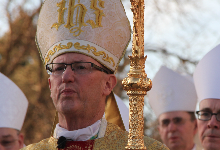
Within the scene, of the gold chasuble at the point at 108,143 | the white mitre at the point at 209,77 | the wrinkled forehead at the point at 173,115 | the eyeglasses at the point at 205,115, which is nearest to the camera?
the gold chasuble at the point at 108,143

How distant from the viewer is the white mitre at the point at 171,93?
8.30 m

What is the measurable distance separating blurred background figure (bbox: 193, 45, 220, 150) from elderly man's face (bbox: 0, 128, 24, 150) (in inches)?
87.3

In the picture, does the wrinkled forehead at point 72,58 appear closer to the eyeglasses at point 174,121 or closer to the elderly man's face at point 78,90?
the elderly man's face at point 78,90

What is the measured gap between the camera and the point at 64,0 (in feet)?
15.7

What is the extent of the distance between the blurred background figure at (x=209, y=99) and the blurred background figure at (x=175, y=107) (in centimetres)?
113

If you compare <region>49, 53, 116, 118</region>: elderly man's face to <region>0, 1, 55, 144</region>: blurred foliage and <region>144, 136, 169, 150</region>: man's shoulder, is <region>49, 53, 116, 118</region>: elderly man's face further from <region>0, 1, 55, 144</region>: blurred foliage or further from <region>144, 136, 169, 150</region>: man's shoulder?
<region>0, 1, 55, 144</region>: blurred foliage

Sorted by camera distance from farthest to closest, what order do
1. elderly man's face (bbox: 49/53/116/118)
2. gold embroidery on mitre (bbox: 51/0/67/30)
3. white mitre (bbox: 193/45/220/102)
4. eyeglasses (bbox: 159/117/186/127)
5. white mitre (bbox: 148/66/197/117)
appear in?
white mitre (bbox: 148/66/197/117)
eyeglasses (bbox: 159/117/186/127)
white mitre (bbox: 193/45/220/102)
gold embroidery on mitre (bbox: 51/0/67/30)
elderly man's face (bbox: 49/53/116/118)

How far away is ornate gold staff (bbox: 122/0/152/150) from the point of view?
3408 mm

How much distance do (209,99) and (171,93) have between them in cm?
233

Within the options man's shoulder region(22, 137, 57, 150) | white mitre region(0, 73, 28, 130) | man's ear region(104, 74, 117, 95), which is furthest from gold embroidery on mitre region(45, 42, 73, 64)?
white mitre region(0, 73, 28, 130)

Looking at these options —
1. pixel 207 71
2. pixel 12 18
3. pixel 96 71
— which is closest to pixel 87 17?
pixel 96 71

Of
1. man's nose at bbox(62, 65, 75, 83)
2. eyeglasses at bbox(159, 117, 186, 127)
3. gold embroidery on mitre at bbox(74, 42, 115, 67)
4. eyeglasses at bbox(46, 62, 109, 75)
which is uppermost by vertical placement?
eyeglasses at bbox(159, 117, 186, 127)

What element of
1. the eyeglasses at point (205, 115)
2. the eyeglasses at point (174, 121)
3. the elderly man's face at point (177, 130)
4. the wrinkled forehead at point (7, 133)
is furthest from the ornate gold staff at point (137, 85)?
the eyeglasses at point (174, 121)

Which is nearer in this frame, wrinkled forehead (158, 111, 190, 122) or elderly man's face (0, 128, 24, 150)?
elderly man's face (0, 128, 24, 150)
